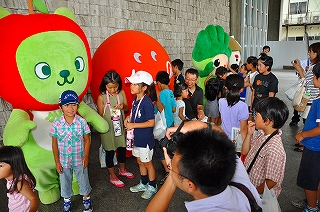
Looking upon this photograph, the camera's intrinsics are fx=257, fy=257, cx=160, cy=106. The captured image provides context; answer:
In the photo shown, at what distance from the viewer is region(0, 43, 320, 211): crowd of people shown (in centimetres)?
88

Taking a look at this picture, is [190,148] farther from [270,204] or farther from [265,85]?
[265,85]

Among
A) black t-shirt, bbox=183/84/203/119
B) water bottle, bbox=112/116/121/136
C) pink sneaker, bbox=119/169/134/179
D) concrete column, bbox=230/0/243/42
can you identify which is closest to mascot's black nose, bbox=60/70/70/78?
water bottle, bbox=112/116/121/136

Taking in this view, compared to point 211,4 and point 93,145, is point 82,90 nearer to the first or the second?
point 93,145

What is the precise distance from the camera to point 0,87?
7.17 feet

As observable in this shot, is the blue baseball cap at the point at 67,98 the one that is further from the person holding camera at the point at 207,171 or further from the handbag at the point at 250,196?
the handbag at the point at 250,196

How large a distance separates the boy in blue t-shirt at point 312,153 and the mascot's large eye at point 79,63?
1.98 meters

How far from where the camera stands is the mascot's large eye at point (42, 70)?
7.11 feet

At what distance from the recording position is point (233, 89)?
8.23 ft

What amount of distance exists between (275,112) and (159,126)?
1233mm

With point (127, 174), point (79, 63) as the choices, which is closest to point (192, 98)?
point (127, 174)

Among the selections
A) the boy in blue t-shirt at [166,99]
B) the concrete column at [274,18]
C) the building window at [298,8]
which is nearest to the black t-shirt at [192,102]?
the boy in blue t-shirt at [166,99]

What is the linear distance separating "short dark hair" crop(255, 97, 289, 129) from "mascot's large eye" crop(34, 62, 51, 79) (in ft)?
5.73

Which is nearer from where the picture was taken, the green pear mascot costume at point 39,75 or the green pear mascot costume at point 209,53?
the green pear mascot costume at point 39,75

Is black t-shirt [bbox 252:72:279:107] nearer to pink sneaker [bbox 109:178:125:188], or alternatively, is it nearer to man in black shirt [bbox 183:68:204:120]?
man in black shirt [bbox 183:68:204:120]
